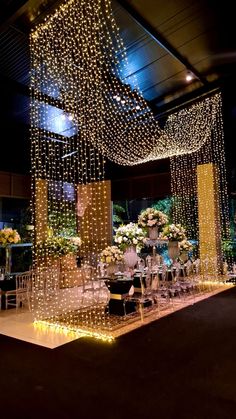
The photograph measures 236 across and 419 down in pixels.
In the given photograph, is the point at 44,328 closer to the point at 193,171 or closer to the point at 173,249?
the point at 173,249

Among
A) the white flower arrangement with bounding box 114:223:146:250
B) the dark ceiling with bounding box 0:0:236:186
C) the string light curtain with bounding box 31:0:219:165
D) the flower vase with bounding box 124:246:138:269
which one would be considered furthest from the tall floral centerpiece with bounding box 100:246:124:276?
the dark ceiling with bounding box 0:0:236:186

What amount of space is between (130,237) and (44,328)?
2459mm

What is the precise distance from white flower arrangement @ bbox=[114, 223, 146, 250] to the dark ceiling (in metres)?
3.50

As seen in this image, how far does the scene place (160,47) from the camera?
6516 mm

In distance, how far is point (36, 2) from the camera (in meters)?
4.99

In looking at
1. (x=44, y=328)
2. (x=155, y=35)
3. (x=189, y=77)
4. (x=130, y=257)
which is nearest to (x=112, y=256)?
(x=130, y=257)

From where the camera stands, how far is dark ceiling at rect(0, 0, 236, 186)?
5.38 meters

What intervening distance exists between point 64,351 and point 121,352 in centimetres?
73

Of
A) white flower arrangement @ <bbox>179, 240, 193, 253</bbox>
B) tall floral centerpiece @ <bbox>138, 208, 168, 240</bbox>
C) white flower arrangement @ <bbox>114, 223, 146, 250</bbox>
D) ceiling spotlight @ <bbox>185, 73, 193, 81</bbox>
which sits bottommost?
white flower arrangement @ <bbox>179, 240, 193, 253</bbox>

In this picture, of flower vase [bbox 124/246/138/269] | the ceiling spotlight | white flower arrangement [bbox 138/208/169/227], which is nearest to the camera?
flower vase [bbox 124/246/138/269]

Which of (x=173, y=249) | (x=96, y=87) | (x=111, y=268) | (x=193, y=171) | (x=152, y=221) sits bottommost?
(x=111, y=268)

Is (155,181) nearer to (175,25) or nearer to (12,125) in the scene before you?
(12,125)

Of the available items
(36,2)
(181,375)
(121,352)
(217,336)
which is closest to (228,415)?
(181,375)

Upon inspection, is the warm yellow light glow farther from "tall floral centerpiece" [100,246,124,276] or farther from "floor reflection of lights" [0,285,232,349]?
"tall floral centerpiece" [100,246,124,276]
